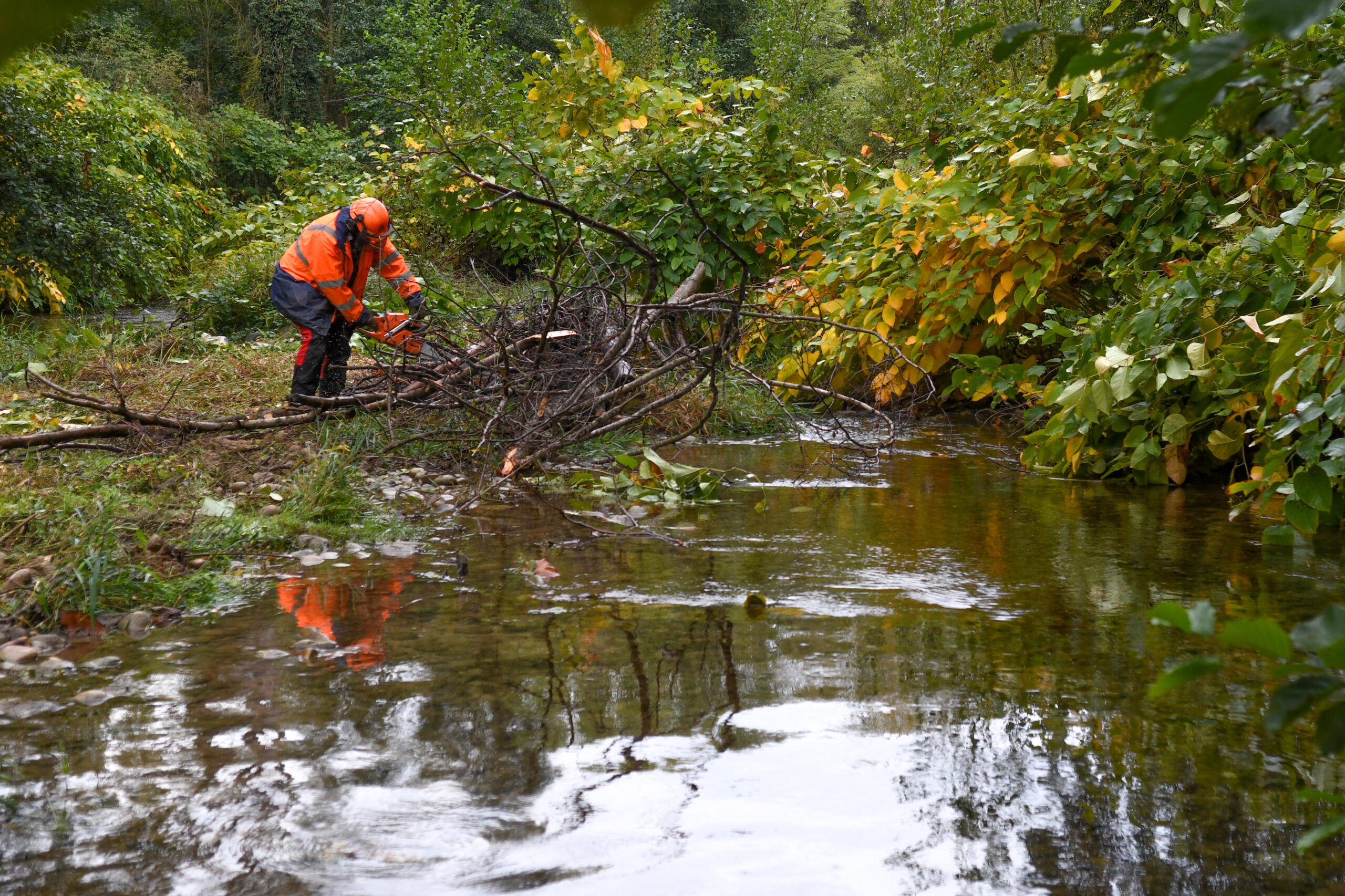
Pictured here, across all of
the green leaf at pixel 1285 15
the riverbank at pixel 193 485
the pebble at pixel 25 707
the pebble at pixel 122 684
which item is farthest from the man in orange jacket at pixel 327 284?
the green leaf at pixel 1285 15

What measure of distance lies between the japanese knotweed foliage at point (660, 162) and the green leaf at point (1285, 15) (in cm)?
746

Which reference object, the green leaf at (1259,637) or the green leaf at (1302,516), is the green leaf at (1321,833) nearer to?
the green leaf at (1259,637)

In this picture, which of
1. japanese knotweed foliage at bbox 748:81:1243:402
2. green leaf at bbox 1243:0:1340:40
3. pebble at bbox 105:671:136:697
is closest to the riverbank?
pebble at bbox 105:671:136:697

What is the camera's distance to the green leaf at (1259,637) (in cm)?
77

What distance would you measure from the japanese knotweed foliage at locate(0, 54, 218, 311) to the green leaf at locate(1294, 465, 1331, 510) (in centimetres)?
970

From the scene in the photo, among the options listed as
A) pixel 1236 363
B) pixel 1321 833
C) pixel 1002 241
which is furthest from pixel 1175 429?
pixel 1321 833

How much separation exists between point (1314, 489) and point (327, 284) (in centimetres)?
520

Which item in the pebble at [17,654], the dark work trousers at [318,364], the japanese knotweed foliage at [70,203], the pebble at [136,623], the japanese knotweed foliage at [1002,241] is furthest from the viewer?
the japanese knotweed foliage at [70,203]

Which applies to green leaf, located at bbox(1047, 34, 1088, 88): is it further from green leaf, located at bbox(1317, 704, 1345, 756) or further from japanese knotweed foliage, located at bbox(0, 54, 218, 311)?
japanese knotweed foliage, located at bbox(0, 54, 218, 311)

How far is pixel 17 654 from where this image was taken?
8.52ft

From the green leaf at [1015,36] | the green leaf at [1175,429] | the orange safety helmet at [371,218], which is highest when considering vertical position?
the orange safety helmet at [371,218]

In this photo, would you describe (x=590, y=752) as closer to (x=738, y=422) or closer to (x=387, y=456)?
(x=387, y=456)

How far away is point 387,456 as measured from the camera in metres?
5.24

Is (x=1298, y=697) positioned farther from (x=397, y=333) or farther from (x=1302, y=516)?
(x=397, y=333)
